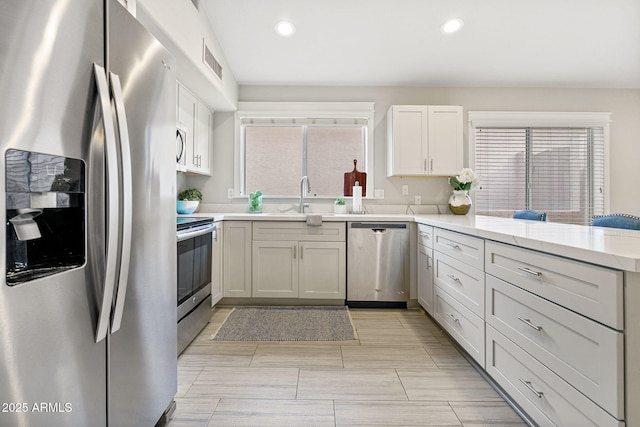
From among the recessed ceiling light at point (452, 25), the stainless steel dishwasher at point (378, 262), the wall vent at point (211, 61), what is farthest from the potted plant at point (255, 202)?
the recessed ceiling light at point (452, 25)

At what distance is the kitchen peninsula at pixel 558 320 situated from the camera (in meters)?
0.89

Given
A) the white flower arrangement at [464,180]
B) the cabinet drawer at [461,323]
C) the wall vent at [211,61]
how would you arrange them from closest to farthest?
the cabinet drawer at [461,323] < the wall vent at [211,61] < the white flower arrangement at [464,180]

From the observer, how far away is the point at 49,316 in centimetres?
74

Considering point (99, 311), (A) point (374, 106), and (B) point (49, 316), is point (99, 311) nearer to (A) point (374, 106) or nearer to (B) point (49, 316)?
(B) point (49, 316)

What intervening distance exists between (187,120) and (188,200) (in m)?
0.76

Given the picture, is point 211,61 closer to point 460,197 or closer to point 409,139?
point 409,139

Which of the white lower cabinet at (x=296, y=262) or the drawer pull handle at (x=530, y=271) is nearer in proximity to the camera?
the drawer pull handle at (x=530, y=271)

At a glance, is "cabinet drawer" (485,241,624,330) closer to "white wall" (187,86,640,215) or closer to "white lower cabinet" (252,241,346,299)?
"white lower cabinet" (252,241,346,299)

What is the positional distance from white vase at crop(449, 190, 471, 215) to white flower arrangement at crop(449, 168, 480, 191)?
5cm

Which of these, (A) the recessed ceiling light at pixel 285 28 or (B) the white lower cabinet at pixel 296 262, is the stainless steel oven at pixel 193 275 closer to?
(B) the white lower cabinet at pixel 296 262

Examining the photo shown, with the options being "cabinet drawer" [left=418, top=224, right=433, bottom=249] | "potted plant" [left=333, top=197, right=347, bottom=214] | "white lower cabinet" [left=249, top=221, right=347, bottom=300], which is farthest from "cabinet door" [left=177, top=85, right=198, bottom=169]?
"cabinet drawer" [left=418, top=224, right=433, bottom=249]

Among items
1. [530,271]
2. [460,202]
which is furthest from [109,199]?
[460,202]

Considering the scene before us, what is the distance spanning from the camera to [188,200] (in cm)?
308

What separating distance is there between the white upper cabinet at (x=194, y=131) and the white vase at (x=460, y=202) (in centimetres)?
266
